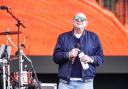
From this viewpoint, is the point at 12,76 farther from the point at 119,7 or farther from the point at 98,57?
the point at 119,7

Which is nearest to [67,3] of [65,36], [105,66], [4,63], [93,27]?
[93,27]

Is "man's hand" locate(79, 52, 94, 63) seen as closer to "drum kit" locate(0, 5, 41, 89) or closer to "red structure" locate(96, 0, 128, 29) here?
"drum kit" locate(0, 5, 41, 89)

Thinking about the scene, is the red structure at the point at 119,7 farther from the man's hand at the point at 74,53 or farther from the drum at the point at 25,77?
the man's hand at the point at 74,53

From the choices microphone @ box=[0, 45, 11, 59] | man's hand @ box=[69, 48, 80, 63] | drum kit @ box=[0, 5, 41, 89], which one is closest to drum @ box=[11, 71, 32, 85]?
drum kit @ box=[0, 5, 41, 89]

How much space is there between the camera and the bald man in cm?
543

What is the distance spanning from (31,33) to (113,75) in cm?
163

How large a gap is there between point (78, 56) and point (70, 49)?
0.19 m

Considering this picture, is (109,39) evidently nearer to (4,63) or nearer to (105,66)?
(105,66)

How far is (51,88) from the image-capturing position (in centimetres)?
699

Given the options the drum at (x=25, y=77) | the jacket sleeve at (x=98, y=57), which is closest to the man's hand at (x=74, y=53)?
the jacket sleeve at (x=98, y=57)

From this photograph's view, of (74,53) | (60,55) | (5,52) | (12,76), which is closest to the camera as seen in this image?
(74,53)

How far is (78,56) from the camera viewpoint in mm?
5418

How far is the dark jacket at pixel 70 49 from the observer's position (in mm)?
5480

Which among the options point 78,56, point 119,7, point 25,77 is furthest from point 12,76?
point 119,7
